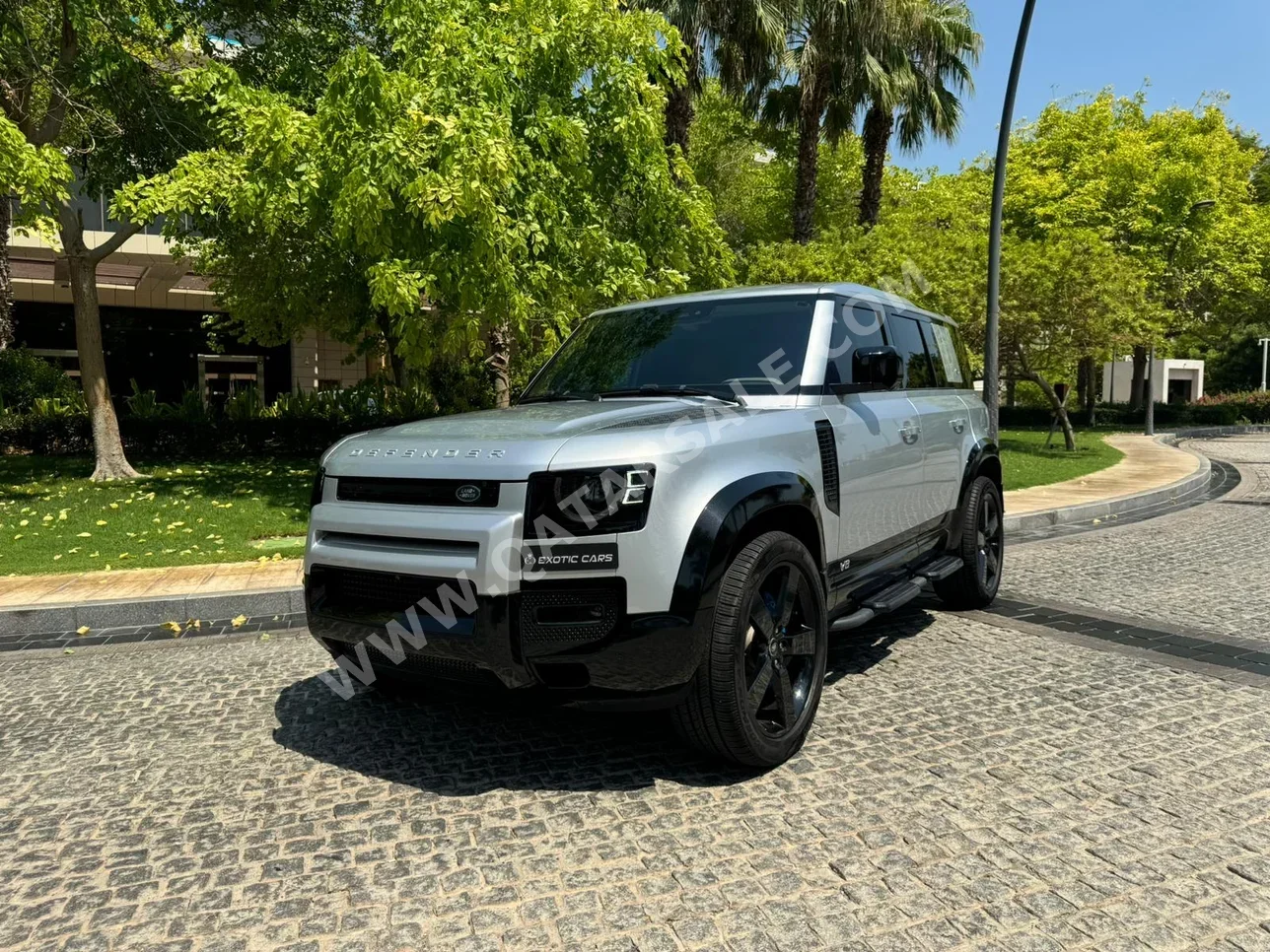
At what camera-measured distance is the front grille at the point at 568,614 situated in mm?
3049

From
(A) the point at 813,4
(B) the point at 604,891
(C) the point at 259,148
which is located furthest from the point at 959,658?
(A) the point at 813,4

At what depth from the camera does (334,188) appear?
9289 millimetres

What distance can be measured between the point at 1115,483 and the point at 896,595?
11.6 meters

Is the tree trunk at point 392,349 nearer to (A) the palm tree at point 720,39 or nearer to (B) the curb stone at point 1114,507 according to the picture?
(A) the palm tree at point 720,39

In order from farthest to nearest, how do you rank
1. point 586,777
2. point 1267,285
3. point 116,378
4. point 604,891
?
point 1267,285, point 116,378, point 586,777, point 604,891

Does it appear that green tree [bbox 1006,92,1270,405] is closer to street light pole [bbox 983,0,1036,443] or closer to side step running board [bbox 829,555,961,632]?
street light pole [bbox 983,0,1036,443]

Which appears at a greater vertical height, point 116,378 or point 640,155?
point 640,155

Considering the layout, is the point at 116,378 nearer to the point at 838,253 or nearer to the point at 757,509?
the point at 838,253

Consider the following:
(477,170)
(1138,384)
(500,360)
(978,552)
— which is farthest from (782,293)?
(1138,384)

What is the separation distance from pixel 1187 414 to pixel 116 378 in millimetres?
40280

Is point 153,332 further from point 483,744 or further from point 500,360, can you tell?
point 483,744

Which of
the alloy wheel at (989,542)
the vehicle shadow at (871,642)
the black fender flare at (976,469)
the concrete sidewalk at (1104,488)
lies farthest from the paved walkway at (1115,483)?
the vehicle shadow at (871,642)

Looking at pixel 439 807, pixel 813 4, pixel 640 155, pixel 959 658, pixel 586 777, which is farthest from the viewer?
pixel 813 4

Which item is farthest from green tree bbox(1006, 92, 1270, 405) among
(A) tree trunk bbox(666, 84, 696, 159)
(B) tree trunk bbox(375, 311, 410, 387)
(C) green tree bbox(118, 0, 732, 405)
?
(C) green tree bbox(118, 0, 732, 405)
